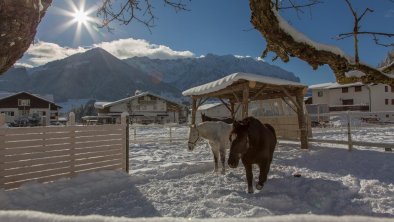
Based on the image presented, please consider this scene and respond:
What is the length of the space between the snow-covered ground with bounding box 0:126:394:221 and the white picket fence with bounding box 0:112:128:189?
0.36 metres

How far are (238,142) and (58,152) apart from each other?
14.1 feet

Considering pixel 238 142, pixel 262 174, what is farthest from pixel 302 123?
pixel 238 142

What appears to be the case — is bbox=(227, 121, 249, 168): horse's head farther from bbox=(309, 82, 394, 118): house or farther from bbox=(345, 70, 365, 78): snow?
bbox=(309, 82, 394, 118): house

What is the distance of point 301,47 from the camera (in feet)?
10.5

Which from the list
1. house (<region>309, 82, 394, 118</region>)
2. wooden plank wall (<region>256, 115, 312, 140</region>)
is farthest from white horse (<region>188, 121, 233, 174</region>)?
house (<region>309, 82, 394, 118</region>)

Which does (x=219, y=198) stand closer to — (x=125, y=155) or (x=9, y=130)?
(x=125, y=155)

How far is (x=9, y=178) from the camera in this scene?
→ 6699 mm

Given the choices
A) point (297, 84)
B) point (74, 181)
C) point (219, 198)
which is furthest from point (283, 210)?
point (297, 84)

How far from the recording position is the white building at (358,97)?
50.7m

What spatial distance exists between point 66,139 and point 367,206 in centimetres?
645

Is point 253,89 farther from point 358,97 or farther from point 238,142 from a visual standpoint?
point 358,97

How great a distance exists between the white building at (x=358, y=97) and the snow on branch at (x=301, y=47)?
164 feet

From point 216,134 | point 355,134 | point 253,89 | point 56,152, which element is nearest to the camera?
point 56,152

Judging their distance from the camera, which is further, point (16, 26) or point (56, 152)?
point (56, 152)
